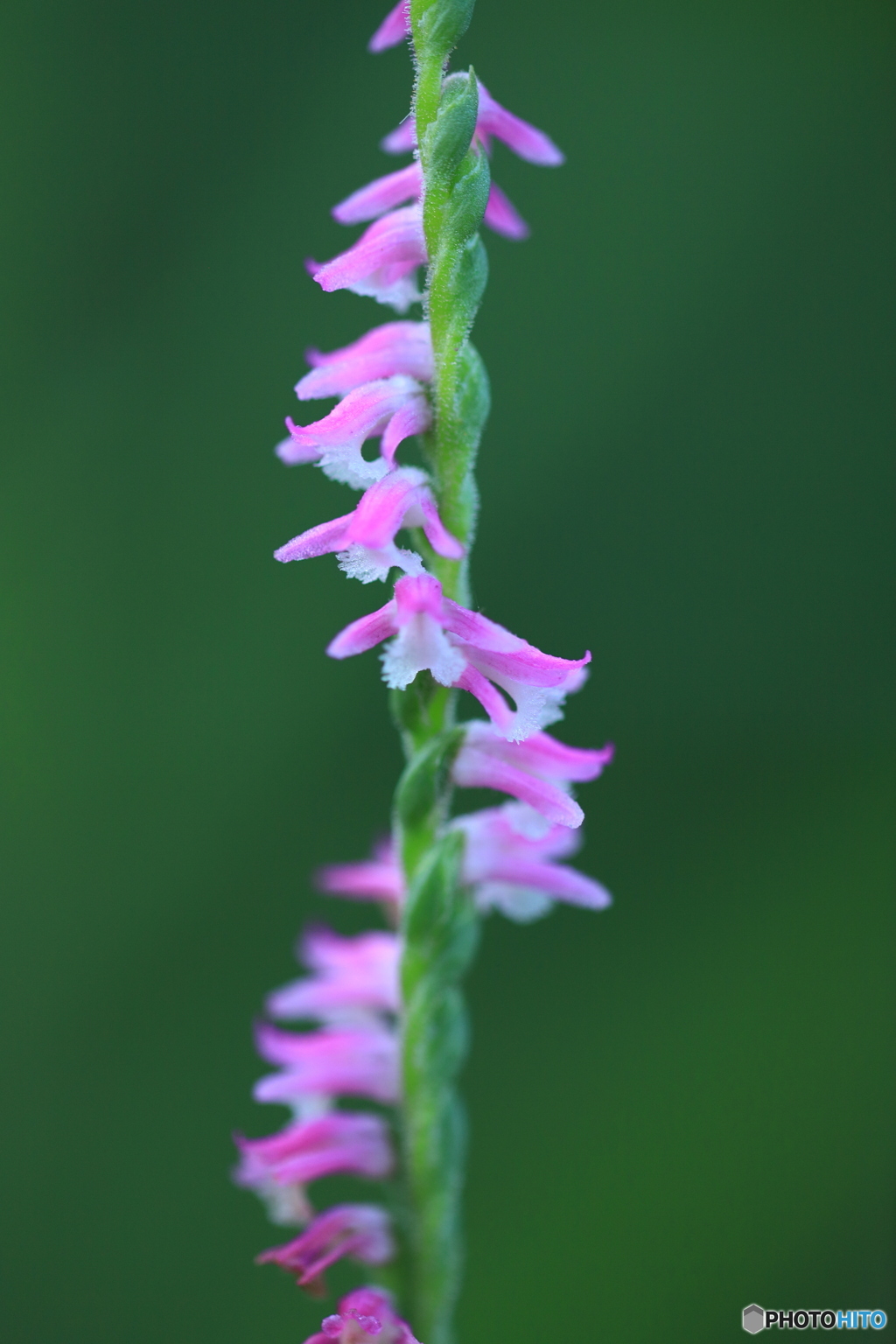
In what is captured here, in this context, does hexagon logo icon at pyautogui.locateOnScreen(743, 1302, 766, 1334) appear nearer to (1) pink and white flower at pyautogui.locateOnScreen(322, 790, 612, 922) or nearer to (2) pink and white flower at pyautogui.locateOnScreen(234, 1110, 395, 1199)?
(2) pink and white flower at pyautogui.locateOnScreen(234, 1110, 395, 1199)

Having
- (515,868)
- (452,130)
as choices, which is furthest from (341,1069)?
(452,130)

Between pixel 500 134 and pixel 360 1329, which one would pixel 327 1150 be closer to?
pixel 360 1329

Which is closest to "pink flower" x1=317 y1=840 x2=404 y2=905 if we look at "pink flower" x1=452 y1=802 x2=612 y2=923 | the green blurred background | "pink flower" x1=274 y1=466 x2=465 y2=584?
"pink flower" x1=452 y1=802 x2=612 y2=923

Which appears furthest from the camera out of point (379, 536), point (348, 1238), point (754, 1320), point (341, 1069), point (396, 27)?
point (754, 1320)

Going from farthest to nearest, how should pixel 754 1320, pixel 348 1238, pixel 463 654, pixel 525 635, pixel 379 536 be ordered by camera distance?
pixel 525 635
pixel 754 1320
pixel 348 1238
pixel 463 654
pixel 379 536

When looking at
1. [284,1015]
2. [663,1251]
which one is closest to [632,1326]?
[663,1251]

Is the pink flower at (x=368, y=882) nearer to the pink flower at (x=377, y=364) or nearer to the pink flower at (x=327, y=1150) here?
the pink flower at (x=327, y=1150)
